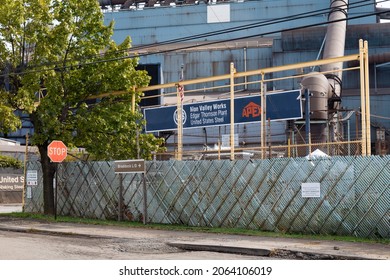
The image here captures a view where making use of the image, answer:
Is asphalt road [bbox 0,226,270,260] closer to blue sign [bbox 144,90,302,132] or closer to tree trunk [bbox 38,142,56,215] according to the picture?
tree trunk [bbox 38,142,56,215]

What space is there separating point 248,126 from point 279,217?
27.5m

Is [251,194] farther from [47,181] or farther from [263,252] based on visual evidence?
[47,181]

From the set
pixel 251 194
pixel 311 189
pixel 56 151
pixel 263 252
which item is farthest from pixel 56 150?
pixel 263 252

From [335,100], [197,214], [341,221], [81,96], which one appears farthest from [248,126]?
[341,221]

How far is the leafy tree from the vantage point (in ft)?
81.7

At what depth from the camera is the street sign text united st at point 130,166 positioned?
22.7m

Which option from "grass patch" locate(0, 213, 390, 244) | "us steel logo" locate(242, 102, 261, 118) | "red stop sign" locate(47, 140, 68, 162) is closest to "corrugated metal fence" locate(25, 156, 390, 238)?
"grass patch" locate(0, 213, 390, 244)

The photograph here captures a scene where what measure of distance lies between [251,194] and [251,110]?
7.53 m

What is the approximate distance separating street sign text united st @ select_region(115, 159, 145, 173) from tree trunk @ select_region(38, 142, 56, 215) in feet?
14.1

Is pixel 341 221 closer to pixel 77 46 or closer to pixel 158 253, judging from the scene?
pixel 158 253

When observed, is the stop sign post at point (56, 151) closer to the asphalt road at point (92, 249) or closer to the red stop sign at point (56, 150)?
the red stop sign at point (56, 150)

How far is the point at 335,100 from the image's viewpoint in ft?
118

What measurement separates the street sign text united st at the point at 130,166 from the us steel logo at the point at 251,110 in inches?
253

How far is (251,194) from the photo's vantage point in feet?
66.2
